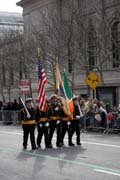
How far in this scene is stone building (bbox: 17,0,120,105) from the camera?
96.2ft

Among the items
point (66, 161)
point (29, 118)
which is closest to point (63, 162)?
point (66, 161)

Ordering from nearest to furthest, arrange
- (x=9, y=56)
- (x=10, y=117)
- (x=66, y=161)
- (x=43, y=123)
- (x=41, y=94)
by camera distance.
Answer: (x=66, y=161)
(x=43, y=123)
(x=41, y=94)
(x=10, y=117)
(x=9, y=56)

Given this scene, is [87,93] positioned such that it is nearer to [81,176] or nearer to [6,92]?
[6,92]

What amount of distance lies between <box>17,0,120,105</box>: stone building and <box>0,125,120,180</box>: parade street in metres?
12.3

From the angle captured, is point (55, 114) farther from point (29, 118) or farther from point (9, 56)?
point (9, 56)

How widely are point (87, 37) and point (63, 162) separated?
19.4 meters

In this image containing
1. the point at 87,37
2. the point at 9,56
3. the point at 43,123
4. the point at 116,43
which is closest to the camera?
the point at 43,123

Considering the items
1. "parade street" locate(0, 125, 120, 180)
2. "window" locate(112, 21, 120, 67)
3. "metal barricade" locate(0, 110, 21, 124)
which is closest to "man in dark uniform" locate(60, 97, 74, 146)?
"parade street" locate(0, 125, 120, 180)

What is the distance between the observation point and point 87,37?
31219 mm

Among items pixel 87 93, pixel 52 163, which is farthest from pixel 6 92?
pixel 52 163

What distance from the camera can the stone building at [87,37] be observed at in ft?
96.2

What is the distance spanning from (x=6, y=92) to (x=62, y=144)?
39.9 metres

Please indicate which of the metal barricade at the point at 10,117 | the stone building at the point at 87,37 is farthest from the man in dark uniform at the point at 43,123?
the metal barricade at the point at 10,117

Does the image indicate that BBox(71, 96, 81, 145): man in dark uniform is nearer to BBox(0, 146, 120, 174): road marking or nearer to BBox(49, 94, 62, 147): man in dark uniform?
BBox(49, 94, 62, 147): man in dark uniform
